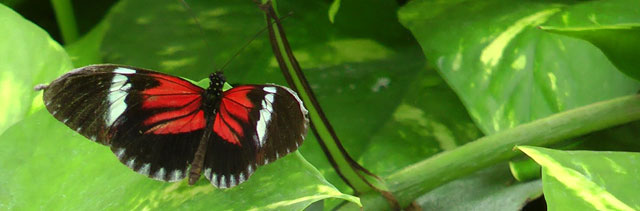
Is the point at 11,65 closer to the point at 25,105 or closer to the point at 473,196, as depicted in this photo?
the point at 25,105

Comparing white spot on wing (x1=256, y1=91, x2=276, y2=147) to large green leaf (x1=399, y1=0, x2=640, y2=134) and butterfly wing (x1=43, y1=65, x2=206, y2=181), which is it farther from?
large green leaf (x1=399, y1=0, x2=640, y2=134)

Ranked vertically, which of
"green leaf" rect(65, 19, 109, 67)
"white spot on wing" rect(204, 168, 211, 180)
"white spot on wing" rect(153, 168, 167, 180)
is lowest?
"green leaf" rect(65, 19, 109, 67)

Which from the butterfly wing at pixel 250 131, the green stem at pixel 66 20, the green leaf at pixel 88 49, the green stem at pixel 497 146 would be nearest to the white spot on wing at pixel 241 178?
the butterfly wing at pixel 250 131

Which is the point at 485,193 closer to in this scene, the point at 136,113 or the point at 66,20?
the point at 136,113

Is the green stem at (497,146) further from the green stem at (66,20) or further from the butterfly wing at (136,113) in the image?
the green stem at (66,20)

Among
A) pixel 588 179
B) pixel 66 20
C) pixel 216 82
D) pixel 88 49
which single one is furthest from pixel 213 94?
pixel 66 20

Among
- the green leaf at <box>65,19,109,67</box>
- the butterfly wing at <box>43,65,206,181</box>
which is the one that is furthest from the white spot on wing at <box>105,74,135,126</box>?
the green leaf at <box>65,19,109,67</box>

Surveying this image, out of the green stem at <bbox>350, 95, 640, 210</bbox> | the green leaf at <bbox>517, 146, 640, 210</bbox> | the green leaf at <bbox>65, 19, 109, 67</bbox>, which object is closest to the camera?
the green leaf at <bbox>517, 146, 640, 210</bbox>
